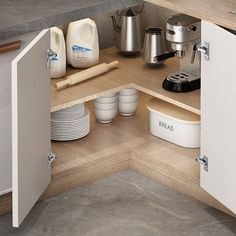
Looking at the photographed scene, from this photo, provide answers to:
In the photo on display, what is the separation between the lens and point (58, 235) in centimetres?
391

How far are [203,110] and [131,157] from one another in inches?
28.2

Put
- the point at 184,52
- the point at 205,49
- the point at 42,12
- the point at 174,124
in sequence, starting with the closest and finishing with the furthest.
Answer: the point at 205,49, the point at 42,12, the point at 184,52, the point at 174,124

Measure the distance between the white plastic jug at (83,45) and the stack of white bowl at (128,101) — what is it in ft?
0.74

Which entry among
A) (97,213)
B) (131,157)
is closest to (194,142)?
(131,157)

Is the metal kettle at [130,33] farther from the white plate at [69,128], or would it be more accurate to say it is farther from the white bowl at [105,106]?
the white plate at [69,128]

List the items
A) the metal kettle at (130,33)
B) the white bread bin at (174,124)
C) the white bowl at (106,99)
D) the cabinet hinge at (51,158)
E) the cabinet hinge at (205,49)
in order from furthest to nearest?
Answer: 1. the metal kettle at (130,33)
2. the white bowl at (106,99)
3. the white bread bin at (174,124)
4. the cabinet hinge at (51,158)
5. the cabinet hinge at (205,49)

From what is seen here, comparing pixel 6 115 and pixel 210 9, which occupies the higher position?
pixel 210 9

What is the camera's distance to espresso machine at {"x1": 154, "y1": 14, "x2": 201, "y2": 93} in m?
4.09

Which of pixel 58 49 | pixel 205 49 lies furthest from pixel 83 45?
pixel 205 49

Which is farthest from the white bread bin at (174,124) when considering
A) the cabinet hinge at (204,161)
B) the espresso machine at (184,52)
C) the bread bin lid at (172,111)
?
the cabinet hinge at (204,161)

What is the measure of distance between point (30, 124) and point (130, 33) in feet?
4.26

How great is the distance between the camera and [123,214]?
4.08 m

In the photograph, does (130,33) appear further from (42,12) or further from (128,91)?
(42,12)

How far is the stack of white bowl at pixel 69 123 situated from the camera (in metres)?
4.41
